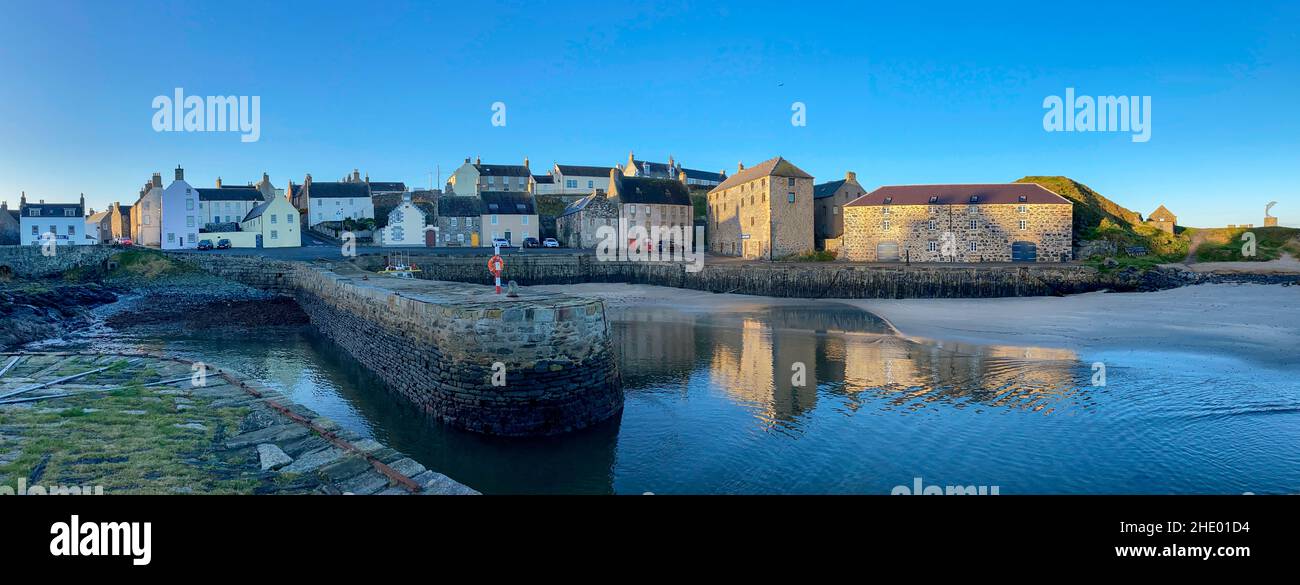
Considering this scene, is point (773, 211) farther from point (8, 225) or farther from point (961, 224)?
point (8, 225)

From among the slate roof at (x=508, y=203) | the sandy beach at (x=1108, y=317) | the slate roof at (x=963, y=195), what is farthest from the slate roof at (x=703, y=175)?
the sandy beach at (x=1108, y=317)

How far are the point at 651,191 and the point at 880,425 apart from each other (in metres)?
50.2

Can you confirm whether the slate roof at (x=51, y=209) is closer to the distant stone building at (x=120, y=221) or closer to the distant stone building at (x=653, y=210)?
the distant stone building at (x=120, y=221)

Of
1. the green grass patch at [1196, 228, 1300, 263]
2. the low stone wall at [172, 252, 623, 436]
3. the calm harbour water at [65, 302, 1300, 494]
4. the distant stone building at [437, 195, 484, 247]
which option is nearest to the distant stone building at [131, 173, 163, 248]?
the distant stone building at [437, 195, 484, 247]

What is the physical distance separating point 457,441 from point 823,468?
274 inches

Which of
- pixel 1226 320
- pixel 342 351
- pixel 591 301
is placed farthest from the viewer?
pixel 1226 320

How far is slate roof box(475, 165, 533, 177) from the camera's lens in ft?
253

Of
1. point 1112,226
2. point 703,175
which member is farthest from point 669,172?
point 1112,226

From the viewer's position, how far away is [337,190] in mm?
66938
